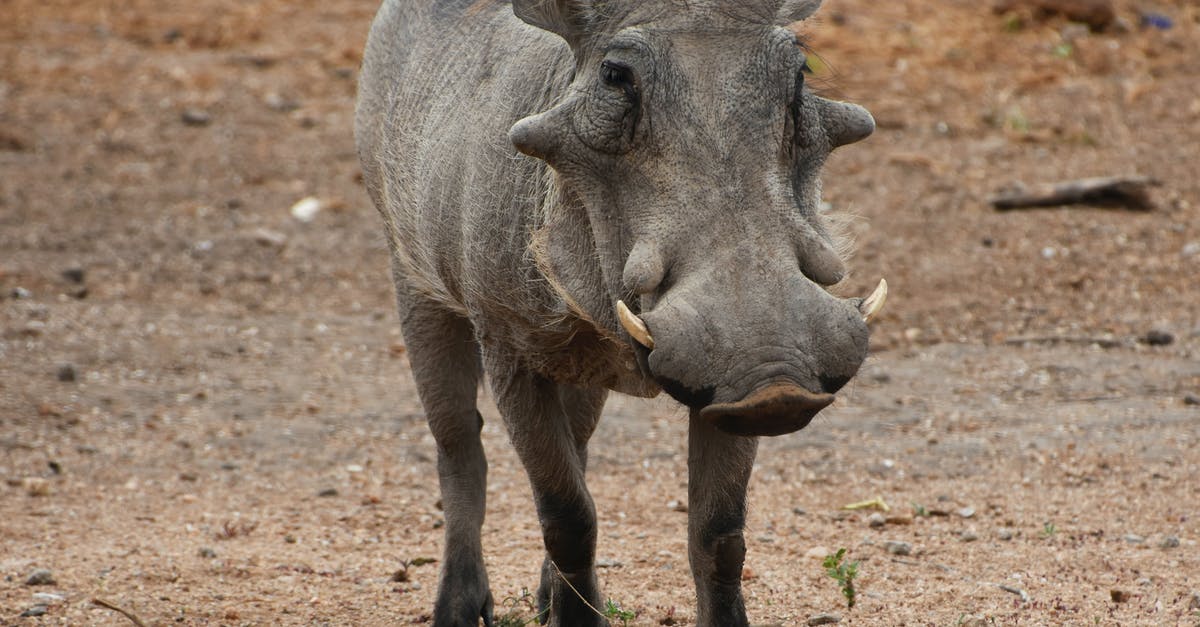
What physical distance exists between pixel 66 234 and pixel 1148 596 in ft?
21.8

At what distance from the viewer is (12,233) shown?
351 inches

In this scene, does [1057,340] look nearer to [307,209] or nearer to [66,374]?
[66,374]

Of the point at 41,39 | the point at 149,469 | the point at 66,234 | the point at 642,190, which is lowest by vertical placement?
the point at 41,39

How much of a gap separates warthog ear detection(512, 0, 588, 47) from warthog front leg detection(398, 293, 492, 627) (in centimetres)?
143

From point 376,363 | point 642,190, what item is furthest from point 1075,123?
point 642,190

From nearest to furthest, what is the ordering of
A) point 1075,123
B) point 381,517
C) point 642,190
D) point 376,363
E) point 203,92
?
point 642,190 < point 381,517 < point 376,363 < point 1075,123 < point 203,92

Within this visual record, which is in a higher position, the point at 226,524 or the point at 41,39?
the point at 226,524

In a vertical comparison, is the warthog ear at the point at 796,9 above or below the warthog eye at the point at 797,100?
above

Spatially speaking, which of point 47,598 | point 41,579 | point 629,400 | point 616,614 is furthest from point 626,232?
point 629,400

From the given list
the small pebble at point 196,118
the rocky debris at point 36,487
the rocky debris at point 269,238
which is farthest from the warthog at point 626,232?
the small pebble at point 196,118

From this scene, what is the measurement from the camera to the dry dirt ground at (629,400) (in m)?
4.67

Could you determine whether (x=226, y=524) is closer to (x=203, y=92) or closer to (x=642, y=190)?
(x=642, y=190)

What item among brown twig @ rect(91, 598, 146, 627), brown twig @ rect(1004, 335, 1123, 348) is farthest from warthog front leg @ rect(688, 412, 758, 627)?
brown twig @ rect(1004, 335, 1123, 348)

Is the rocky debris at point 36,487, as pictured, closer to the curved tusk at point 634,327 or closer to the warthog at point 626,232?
the warthog at point 626,232
